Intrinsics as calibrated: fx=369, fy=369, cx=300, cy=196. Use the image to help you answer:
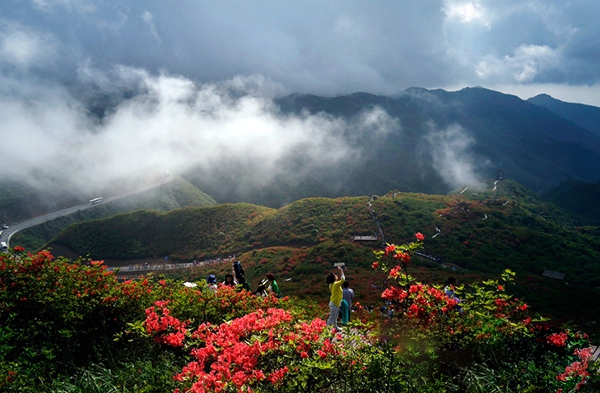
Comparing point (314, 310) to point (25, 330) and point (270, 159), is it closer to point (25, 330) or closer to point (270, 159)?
point (25, 330)

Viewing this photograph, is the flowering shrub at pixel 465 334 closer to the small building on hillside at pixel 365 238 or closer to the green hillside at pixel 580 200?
the small building on hillside at pixel 365 238

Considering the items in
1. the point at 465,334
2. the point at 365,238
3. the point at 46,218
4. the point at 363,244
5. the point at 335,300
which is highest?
the point at 465,334

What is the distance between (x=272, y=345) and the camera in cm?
507

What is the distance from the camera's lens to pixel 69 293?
7738mm

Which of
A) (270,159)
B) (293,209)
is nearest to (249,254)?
(293,209)

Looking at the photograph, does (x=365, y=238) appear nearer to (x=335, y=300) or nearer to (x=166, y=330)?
(x=335, y=300)

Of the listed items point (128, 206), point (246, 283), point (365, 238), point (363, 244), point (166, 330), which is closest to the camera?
point (166, 330)

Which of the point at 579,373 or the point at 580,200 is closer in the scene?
the point at 579,373

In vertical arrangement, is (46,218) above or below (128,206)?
below

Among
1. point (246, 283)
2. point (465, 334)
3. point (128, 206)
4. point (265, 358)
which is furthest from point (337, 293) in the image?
point (128, 206)

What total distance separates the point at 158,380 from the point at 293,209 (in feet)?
175

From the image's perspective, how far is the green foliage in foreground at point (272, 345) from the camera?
4648mm

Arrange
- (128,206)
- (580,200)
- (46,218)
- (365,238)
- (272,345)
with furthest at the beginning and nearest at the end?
(580,200), (128,206), (46,218), (365,238), (272,345)

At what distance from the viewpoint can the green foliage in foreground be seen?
4.65 meters
